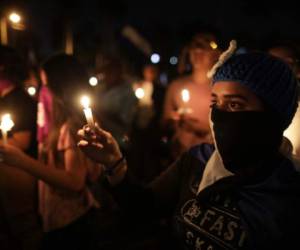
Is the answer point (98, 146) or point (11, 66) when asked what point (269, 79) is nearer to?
point (98, 146)

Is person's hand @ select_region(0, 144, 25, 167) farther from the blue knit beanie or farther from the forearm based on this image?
the blue knit beanie

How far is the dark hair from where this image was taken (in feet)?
11.8

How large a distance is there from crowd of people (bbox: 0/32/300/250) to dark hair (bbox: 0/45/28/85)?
0.01m

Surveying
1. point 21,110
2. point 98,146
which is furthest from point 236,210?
point 21,110

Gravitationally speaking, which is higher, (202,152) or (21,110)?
(21,110)

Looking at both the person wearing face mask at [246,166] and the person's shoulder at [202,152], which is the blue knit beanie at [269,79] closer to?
the person wearing face mask at [246,166]

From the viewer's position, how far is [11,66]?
364 cm

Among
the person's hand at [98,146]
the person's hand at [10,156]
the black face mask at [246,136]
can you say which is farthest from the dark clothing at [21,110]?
the black face mask at [246,136]

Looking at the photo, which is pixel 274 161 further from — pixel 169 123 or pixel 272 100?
pixel 169 123

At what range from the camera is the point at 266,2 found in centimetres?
2108

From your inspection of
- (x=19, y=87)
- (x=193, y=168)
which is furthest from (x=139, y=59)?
(x=193, y=168)

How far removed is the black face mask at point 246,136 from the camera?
1970mm

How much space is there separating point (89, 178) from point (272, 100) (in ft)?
6.40

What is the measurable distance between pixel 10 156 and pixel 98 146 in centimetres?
107
